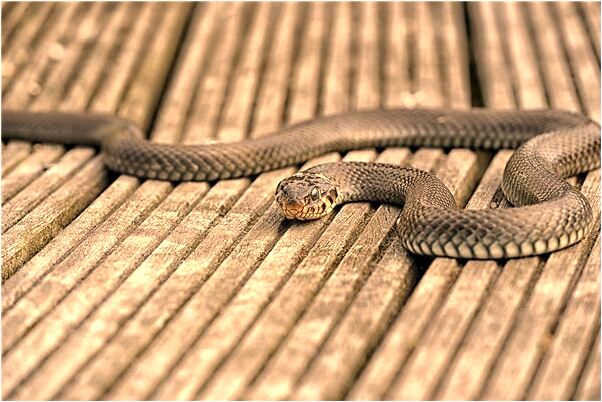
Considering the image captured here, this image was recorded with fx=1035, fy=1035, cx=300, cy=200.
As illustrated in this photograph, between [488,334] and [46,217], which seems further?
[46,217]

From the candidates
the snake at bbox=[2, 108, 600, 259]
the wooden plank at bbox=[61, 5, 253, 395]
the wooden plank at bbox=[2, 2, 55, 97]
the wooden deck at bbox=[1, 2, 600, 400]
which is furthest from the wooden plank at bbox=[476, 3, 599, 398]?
the wooden plank at bbox=[2, 2, 55, 97]

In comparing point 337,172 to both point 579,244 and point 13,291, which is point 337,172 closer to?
point 579,244

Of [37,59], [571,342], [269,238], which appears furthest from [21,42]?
[571,342]

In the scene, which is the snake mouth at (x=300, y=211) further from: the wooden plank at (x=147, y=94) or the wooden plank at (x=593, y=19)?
the wooden plank at (x=593, y=19)

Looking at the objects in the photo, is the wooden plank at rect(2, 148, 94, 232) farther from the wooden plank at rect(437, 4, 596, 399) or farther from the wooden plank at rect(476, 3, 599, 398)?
the wooden plank at rect(476, 3, 599, 398)

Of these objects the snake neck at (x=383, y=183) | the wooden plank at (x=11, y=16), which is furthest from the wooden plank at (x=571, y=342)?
the wooden plank at (x=11, y=16)

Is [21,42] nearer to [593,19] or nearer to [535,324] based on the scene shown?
[593,19]
